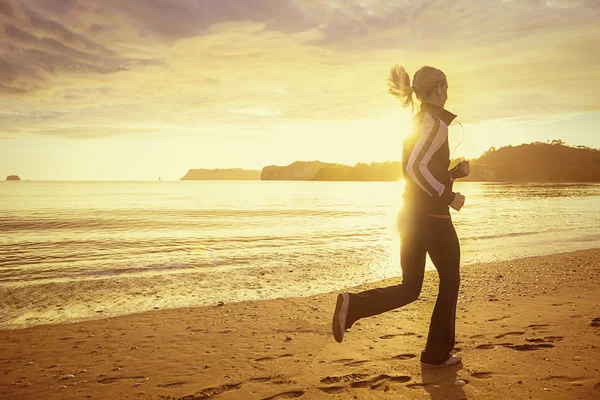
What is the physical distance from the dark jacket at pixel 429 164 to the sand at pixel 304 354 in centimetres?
165

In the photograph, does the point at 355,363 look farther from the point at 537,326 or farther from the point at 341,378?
the point at 537,326

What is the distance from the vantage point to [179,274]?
10609mm

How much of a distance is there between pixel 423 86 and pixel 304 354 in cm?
315

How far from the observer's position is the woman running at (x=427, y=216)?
3.65 meters

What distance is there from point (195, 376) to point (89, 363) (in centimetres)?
138

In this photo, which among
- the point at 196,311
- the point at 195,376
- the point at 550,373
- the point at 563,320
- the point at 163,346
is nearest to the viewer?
the point at 550,373

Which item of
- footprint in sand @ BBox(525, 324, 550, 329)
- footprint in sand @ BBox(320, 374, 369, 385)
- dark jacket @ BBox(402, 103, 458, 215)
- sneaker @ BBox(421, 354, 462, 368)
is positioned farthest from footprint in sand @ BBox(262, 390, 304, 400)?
footprint in sand @ BBox(525, 324, 550, 329)

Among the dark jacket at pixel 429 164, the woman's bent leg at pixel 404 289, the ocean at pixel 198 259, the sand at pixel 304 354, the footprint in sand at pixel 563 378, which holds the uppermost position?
the dark jacket at pixel 429 164

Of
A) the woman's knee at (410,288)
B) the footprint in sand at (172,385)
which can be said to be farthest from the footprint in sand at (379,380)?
the footprint in sand at (172,385)

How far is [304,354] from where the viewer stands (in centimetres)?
479

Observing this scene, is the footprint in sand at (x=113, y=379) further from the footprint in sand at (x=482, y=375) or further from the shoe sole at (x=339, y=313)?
the footprint in sand at (x=482, y=375)

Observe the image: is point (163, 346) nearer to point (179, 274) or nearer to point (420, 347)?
point (420, 347)

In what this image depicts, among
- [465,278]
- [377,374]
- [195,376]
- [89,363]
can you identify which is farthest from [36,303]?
[465,278]

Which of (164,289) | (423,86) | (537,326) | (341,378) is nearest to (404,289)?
(341,378)
